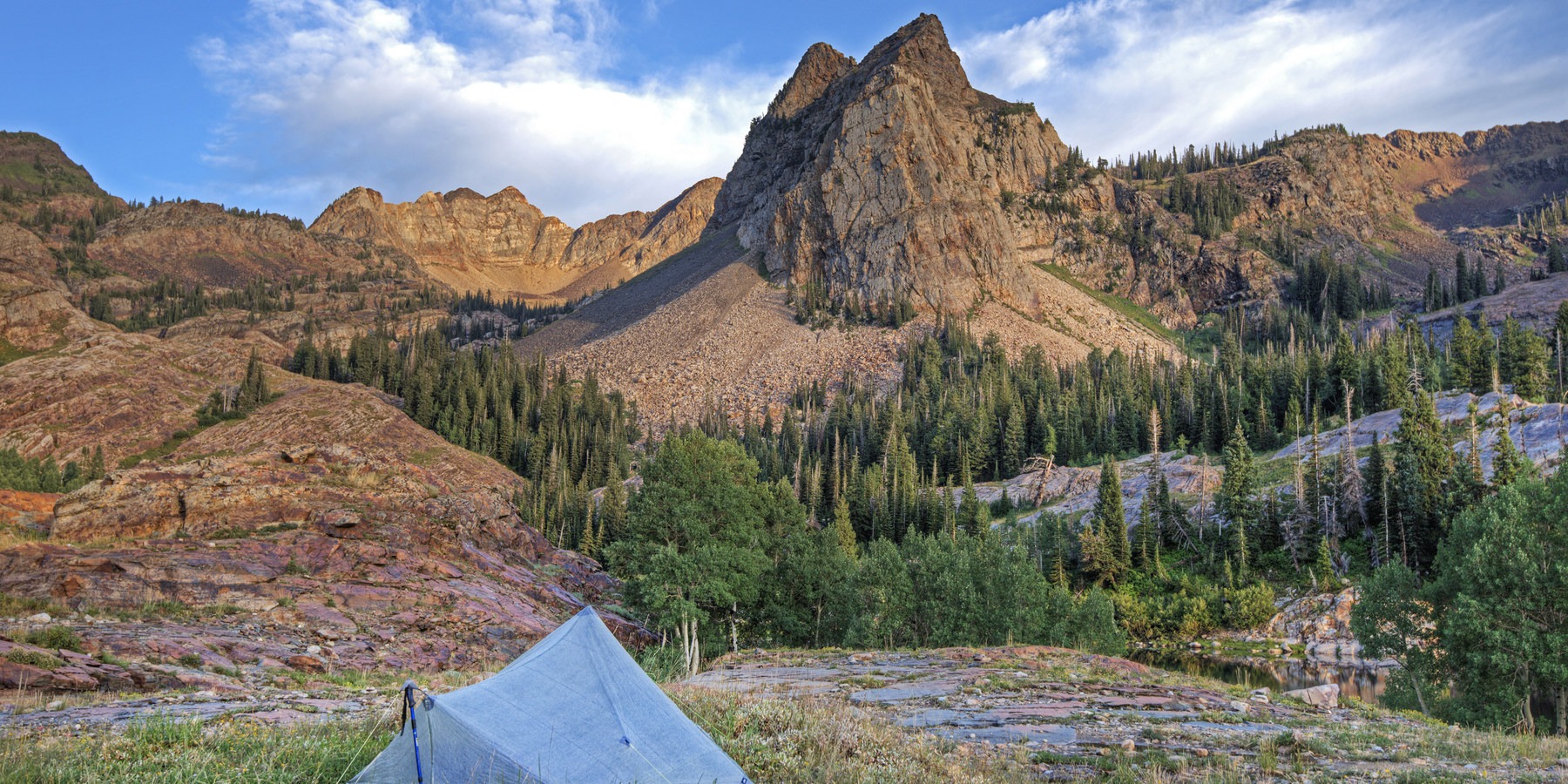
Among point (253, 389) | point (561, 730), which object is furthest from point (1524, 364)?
point (253, 389)

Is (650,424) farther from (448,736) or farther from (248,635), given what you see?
(448,736)

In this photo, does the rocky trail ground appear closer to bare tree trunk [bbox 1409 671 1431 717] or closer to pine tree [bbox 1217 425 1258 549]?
bare tree trunk [bbox 1409 671 1431 717]

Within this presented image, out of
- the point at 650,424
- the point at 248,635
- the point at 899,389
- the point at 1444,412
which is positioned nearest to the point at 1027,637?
the point at 248,635

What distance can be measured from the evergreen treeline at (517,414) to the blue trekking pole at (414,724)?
→ 8424cm

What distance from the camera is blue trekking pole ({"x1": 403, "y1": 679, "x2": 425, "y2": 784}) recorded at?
8006 mm

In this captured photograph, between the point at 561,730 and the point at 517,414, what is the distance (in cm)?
12626

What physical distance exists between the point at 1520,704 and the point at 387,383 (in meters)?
139

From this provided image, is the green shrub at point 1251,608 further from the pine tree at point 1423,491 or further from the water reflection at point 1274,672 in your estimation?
the pine tree at point 1423,491

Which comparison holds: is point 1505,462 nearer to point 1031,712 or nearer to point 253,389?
point 1031,712

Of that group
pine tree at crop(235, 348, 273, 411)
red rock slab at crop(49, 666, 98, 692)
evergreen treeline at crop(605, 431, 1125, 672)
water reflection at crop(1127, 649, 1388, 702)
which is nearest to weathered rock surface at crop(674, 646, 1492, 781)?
evergreen treeline at crop(605, 431, 1125, 672)

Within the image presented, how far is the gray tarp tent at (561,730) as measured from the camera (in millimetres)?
8164

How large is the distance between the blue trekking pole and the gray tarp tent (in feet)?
0.08

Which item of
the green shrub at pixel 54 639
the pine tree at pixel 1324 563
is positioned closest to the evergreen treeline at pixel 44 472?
the green shrub at pixel 54 639

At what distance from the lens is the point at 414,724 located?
26.6 ft
